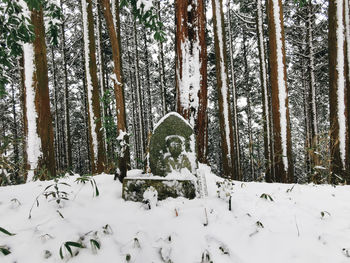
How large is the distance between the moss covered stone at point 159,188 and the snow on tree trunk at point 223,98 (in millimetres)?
5666

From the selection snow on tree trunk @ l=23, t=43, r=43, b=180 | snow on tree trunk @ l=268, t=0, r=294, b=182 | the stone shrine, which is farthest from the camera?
snow on tree trunk @ l=268, t=0, r=294, b=182

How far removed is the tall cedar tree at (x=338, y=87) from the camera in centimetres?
552

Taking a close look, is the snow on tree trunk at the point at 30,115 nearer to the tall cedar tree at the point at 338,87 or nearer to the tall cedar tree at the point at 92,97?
the tall cedar tree at the point at 92,97

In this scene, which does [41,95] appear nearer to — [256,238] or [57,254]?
[57,254]

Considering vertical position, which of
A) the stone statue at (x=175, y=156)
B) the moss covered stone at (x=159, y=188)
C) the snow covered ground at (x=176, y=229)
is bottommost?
the snow covered ground at (x=176, y=229)

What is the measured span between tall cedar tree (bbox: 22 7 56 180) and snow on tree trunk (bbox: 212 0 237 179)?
558cm

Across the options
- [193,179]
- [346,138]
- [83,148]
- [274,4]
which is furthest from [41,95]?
[83,148]

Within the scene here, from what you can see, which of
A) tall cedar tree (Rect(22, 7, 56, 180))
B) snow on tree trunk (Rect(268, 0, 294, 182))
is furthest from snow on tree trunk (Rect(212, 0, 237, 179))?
tall cedar tree (Rect(22, 7, 56, 180))

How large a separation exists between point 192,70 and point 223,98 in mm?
4953

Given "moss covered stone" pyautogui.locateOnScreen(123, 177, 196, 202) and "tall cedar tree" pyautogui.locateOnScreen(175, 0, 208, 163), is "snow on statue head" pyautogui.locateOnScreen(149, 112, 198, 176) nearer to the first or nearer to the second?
"moss covered stone" pyautogui.locateOnScreen(123, 177, 196, 202)

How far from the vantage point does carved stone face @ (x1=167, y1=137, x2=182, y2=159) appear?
300 centimetres

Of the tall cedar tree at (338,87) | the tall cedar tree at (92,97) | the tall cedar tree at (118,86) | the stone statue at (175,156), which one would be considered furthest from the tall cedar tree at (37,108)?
the tall cedar tree at (338,87)

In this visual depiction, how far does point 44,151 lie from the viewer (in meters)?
4.94

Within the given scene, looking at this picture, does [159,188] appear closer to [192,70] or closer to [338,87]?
[192,70]
